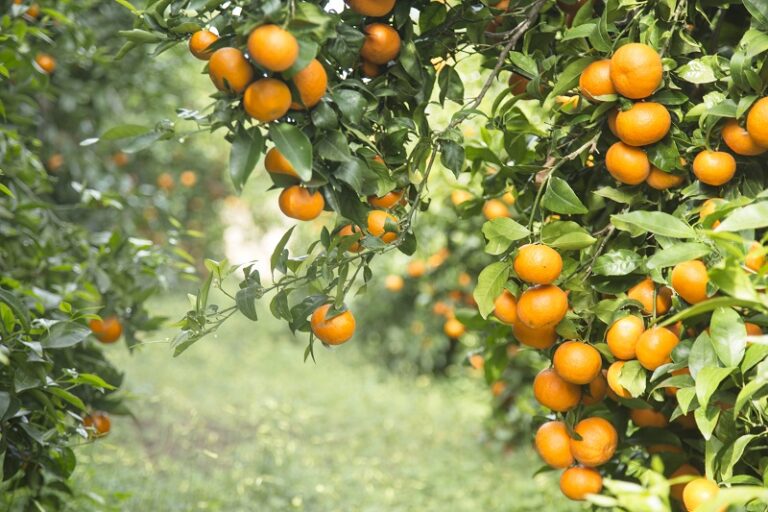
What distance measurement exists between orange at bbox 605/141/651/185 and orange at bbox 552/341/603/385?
29cm

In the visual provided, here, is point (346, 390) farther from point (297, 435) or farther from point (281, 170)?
point (281, 170)

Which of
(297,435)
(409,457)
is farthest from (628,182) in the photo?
(297,435)

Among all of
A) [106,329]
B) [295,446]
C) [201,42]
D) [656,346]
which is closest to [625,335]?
[656,346]

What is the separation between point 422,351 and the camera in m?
4.30

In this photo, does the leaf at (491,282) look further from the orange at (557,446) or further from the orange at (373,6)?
the orange at (373,6)

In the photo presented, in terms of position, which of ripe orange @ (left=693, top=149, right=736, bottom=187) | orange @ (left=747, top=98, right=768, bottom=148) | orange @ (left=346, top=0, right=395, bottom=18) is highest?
orange @ (left=346, top=0, right=395, bottom=18)

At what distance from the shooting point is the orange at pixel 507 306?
4.02 ft

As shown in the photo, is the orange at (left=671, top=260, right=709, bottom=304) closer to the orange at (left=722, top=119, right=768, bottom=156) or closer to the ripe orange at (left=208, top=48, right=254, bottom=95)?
the orange at (left=722, top=119, right=768, bottom=156)

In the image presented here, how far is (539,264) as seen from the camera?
1.10 metres

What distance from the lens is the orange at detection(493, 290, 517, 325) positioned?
123 cm

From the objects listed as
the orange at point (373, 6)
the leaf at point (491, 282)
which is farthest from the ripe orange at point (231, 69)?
the leaf at point (491, 282)

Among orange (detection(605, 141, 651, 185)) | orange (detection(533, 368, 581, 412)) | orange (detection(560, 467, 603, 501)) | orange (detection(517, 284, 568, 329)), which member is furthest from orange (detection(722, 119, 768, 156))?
orange (detection(560, 467, 603, 501))

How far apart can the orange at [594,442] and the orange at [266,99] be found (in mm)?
753

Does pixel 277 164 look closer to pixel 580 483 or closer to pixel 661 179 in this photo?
pixel 661 179
